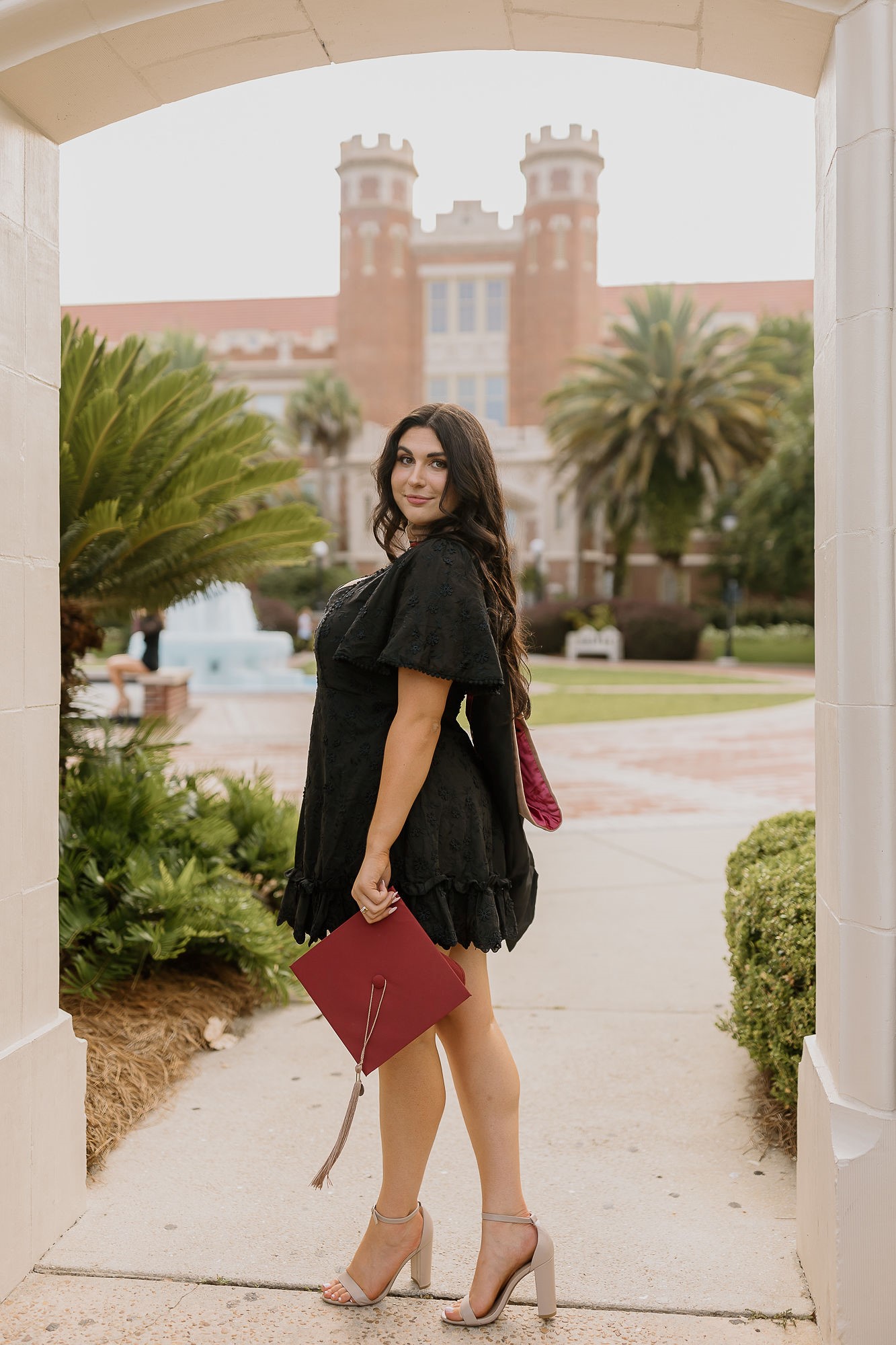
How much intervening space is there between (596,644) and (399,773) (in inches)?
1262

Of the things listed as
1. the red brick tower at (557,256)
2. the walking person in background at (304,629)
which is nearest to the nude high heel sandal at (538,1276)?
the walking person in background at (304,629)

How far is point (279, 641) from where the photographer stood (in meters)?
23.1

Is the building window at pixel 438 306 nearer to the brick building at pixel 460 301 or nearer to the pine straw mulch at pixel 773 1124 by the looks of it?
the brick building at pixel 460 301

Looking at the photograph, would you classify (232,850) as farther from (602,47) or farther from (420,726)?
(602,47)

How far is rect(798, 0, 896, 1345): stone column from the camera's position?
2201 millimetres

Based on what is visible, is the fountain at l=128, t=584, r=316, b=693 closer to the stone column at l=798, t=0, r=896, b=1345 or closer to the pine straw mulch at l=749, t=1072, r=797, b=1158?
the pine straw mulch at l=749, t=1072, r=797, b=1158

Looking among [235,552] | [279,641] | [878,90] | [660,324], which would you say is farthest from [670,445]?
[878,90]

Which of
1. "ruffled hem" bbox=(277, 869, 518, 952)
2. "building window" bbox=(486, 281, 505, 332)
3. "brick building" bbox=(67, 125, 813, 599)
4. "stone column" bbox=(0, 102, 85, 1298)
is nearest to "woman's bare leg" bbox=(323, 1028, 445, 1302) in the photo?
"ruffled hem" bbox=(277, 869, 518, 952)

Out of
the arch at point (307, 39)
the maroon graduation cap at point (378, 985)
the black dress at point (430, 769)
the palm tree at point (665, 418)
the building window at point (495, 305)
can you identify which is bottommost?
the maroon graduation cap at point (378, 985)

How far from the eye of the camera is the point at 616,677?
2675 centimetres

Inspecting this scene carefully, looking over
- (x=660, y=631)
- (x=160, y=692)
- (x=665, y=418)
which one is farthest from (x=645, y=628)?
(x=160, y=692)

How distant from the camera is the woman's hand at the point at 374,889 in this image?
2.22m

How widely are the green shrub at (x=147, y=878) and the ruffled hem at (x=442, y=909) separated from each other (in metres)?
1.49

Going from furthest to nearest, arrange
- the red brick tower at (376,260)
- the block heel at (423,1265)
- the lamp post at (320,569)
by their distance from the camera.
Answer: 1. the red brick tower at (376,260)
2. the lamp post at (320,569)
3. the block heel at (423,1265)
